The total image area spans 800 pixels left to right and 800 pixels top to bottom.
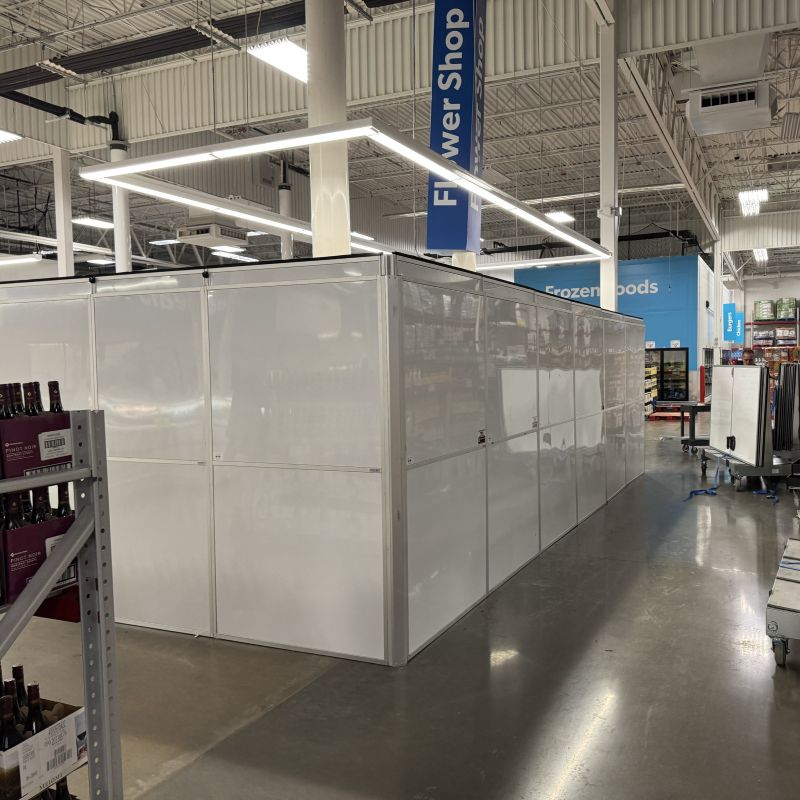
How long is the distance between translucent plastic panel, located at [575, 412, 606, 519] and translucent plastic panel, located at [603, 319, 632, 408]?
0.56 m

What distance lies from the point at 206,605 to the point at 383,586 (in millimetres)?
1286

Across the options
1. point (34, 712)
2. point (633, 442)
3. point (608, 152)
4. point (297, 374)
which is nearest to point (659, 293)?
point (608, 152)

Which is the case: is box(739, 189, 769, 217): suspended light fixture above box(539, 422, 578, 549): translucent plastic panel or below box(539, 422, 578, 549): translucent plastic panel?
above

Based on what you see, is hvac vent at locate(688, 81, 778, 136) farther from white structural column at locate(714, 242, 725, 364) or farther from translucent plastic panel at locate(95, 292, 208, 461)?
white structural column at locate(714, 242, 725, 364)

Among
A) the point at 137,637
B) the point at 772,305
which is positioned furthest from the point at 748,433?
the point at 772,305

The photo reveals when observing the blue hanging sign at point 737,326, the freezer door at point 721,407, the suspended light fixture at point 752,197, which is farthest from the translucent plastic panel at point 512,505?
the blue hanging sign at point 737,326

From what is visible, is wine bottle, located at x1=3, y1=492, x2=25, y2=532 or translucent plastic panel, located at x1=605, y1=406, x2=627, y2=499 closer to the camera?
wine bottle, located at x1=3, y1=492, x2=25, y2=532

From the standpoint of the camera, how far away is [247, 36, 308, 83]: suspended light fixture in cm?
750

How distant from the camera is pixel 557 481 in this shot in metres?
7.01

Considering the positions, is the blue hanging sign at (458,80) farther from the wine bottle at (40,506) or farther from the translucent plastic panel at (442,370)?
the wine bottle at (40,506)

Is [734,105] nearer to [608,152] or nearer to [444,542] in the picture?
[608,152]

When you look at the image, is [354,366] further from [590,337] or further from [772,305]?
[772,305]

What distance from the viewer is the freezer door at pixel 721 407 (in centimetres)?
1055

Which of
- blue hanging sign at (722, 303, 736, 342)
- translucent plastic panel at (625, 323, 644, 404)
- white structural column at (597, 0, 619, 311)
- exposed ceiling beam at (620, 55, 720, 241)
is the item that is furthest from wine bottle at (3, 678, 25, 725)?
blue hanging sign at (722, 303, 736, 342)
